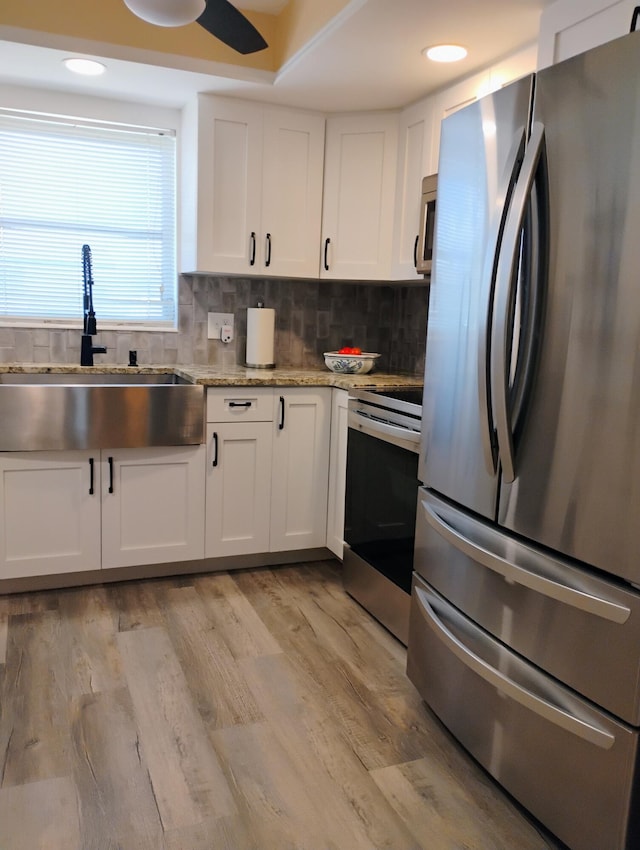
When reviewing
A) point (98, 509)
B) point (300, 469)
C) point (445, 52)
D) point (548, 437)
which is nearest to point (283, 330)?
point (300, 469)

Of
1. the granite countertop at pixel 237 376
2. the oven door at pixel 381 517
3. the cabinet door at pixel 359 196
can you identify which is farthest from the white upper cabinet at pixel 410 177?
the oven door at pixel 381 517

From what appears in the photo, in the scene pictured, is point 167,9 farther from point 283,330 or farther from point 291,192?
point 283,330

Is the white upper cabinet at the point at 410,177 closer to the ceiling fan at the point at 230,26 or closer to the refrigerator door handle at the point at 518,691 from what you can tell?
the ceiling fan at the point at 230,26

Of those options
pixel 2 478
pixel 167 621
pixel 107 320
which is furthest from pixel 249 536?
pixel 107 320

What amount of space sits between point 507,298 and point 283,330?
2.19 metres

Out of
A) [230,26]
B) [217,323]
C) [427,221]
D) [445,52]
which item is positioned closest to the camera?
[445,52]

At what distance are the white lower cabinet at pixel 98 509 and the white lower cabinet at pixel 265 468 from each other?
0.10 meters

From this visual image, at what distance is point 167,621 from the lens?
261 cm

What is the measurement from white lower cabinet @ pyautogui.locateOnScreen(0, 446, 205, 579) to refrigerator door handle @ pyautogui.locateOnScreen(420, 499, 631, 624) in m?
1.33

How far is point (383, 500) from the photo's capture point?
8.42 feet

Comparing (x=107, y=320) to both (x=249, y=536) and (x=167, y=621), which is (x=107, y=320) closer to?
(x=249, y=536)

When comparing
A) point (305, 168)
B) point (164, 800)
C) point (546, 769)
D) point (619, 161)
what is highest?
point (305, 168)

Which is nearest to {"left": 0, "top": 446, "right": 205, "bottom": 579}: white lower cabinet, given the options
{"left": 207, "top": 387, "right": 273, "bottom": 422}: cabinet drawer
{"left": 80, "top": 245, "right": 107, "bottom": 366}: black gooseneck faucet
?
{"left": 207, "top": 387, "right": 273, "bottom": 422}: cabinet drawer

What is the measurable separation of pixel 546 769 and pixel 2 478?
85.7 inches
